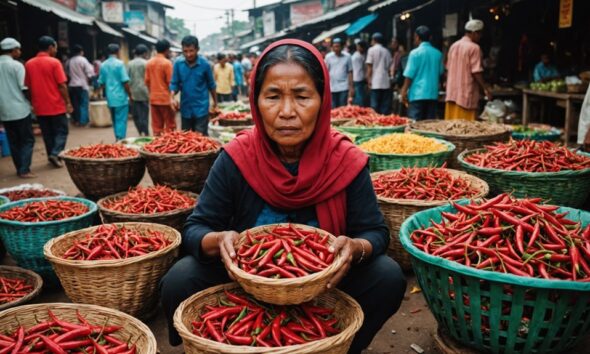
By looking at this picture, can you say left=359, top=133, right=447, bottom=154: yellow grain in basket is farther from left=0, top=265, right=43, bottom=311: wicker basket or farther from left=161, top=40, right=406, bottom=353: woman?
left=0, top=265, right=43, bottom=311: wicker basket

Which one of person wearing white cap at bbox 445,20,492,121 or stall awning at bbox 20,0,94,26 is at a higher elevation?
stall awning at bbox 20,0,94,26

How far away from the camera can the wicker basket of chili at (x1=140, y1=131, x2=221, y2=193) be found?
4.79 m

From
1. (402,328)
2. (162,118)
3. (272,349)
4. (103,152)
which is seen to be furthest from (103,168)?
(162,118)

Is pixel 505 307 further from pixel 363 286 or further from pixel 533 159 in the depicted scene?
pixel 533 159

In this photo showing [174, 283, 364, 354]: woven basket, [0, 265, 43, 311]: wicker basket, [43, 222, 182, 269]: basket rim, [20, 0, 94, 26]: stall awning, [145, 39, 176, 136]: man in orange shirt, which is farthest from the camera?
[20, 0, 94, 26]: stall awning

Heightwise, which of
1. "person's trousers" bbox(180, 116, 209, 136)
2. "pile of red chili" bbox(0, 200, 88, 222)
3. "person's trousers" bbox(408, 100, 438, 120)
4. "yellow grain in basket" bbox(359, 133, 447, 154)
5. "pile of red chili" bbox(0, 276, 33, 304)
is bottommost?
"pile of red chili" bbox(0, 276, 33, 304)

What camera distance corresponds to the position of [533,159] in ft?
13.5

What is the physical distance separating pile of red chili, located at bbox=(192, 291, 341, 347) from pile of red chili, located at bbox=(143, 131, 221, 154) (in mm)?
2897

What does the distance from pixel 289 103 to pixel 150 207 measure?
233 cm

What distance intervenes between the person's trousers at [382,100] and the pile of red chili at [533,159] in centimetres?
747

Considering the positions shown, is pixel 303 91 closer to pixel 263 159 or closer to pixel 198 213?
pixel 263 159

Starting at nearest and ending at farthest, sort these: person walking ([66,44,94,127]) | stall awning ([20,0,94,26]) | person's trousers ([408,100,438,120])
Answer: person's trousers ([408,100,438,120])
stall awning ([20,0,94,26])
person walking ([66,44,94,127])

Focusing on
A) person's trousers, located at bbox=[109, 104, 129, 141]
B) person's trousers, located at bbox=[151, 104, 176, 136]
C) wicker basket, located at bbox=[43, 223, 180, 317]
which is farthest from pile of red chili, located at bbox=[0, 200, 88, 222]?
person's trousers, located at bbox=[109, 104, 129, 141]

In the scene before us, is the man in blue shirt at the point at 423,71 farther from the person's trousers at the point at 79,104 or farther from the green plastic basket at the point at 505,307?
the person's trousers at the point at 79,104
